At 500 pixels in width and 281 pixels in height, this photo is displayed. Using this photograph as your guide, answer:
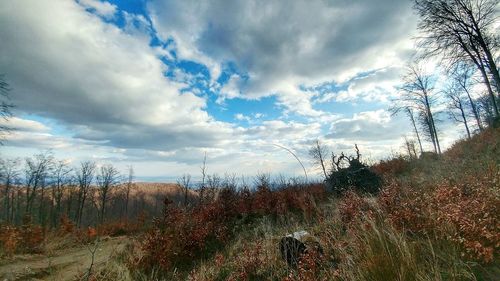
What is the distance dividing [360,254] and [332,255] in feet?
3.78

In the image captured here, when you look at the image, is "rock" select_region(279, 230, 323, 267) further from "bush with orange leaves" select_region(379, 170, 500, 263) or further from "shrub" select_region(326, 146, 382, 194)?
"shrub" select_region(326, 146, 382, 194)

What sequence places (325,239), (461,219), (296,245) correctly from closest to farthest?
(461,219), (325,239), (296,245)

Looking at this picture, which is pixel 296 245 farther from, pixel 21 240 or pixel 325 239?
pixel 21 240

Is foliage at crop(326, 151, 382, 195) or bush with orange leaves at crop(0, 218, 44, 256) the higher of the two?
foliage at crop(326, 151, 382, 195)

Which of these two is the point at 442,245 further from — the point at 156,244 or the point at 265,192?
the point at 265,192

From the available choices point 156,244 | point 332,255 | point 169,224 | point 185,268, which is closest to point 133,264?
point 156,244

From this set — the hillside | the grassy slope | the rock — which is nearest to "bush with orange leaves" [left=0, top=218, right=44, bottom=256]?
the hillside

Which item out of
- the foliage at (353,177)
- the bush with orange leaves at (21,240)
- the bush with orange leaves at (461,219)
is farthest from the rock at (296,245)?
the bush with orange leaves at (21,240)

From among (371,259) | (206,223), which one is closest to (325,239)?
(371,259)

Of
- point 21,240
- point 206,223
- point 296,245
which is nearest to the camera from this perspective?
point 296,245

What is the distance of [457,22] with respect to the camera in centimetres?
1532

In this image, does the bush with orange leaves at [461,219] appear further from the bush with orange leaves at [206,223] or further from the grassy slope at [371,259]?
the bush with orange leaves at [206,223]

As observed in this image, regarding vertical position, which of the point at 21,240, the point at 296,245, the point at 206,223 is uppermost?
the point at 206,223

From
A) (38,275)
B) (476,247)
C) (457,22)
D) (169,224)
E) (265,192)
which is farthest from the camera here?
(457,22)
